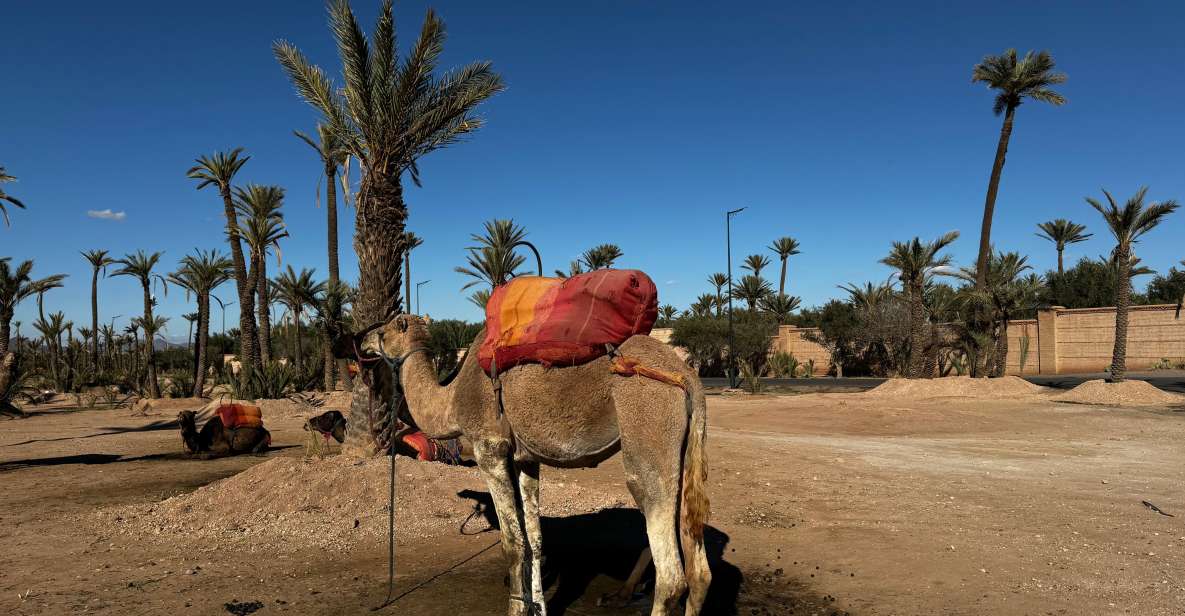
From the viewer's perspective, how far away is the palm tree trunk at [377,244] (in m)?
11.3

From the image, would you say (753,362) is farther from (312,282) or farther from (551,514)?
(551,514)

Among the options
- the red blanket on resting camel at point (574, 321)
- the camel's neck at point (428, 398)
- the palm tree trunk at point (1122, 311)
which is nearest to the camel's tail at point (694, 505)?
the red blanket on resting camel at point (574, 321)

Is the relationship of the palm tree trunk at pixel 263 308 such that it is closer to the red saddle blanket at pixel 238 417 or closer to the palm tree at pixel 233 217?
the palm tree at pixel 233 217

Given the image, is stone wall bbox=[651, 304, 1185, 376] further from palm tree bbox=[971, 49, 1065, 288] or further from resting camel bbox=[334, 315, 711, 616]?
resting camel bbox=[334, 315, 711, 616]

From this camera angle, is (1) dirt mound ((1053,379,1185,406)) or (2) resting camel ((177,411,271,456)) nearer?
(2) resting camel ((177,411,271,456))

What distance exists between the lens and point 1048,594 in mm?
5738

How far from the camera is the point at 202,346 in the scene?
1198 inches

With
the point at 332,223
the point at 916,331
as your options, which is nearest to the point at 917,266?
the point at 916,331

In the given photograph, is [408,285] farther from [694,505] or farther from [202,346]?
[694,505]

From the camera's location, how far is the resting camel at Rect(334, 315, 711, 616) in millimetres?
4309

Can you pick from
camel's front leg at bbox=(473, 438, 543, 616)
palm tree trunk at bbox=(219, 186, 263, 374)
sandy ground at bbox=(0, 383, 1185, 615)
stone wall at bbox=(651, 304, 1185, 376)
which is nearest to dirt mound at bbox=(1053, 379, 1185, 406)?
sandy ground at bbox=(0, 383, 1185, 615)

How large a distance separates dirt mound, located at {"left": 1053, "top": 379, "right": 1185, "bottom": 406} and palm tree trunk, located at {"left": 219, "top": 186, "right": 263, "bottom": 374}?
108 feet

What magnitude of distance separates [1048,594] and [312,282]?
42.1 metres

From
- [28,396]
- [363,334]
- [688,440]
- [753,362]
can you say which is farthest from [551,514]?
[753,362]
